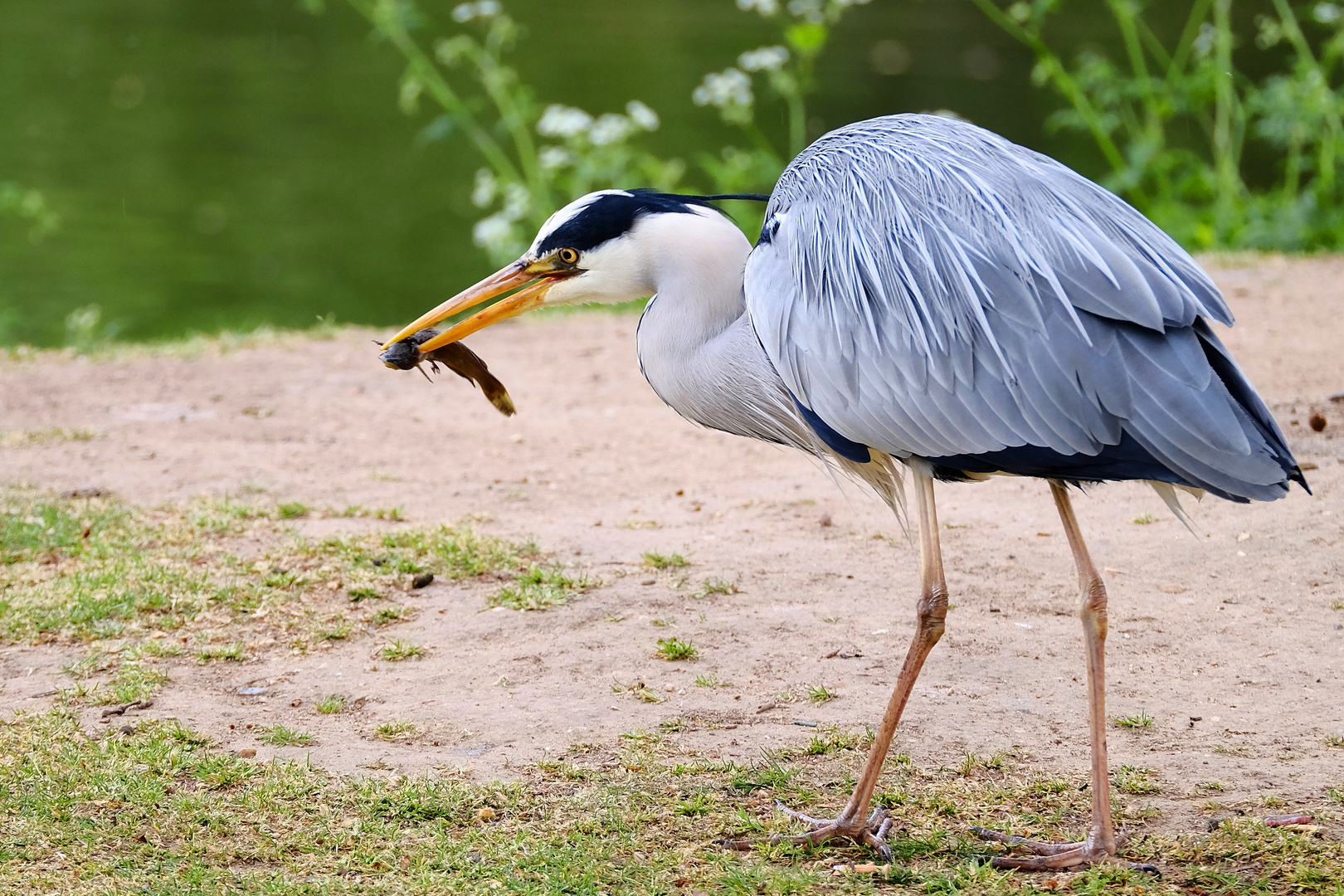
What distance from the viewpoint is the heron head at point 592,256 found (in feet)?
12.1

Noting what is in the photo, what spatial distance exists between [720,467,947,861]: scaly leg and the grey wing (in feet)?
0.56

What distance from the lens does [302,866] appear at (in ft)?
10.4

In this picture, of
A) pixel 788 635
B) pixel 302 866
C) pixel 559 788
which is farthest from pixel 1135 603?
pixel 302 866

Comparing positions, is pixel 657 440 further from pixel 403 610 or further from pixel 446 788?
pixel 446 788

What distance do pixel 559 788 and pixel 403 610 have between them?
1.30 m

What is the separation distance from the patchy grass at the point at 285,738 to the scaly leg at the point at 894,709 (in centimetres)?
121

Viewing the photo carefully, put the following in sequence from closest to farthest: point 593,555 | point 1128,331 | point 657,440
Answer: point 1128,331 < point 593,555 < point 657,440

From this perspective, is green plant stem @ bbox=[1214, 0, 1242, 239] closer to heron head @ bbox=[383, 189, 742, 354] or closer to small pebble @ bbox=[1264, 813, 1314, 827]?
heron head @ bbox=[383, 189, 742, 354]

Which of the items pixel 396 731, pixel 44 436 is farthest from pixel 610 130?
pixel 396 731

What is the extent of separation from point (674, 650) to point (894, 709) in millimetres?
1085

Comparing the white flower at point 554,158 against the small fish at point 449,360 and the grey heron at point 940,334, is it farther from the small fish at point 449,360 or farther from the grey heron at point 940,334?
the grey heron at point 940,334

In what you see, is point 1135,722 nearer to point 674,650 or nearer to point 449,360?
point 674,650

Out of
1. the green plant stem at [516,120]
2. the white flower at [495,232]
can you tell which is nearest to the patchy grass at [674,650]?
the white flower at [495,232]

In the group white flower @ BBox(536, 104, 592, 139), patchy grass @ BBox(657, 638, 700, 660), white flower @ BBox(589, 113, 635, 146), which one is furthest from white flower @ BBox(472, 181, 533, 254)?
patchy grass @ BBox(657, 638, 700, 660)
